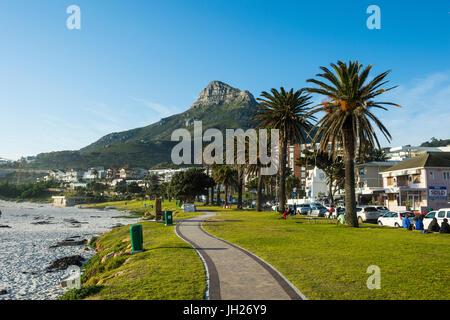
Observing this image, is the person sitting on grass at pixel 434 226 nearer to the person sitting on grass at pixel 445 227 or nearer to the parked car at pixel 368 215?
the person sitting on grass at pixel 445 227

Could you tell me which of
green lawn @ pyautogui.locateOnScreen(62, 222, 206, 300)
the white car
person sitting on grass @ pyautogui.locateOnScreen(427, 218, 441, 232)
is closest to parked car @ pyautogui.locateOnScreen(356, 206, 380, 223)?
the white car

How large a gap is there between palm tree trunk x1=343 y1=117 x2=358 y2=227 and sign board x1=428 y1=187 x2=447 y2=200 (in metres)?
26.7

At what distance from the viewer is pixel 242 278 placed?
32.4ft

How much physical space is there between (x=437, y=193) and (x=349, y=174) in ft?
91.0

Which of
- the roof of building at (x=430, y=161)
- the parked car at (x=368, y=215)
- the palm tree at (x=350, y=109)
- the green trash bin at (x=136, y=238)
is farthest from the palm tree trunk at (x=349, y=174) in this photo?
the roof of building at (x=430, y=161)

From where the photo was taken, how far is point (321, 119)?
94.3 ft

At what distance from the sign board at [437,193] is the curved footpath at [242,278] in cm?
4295

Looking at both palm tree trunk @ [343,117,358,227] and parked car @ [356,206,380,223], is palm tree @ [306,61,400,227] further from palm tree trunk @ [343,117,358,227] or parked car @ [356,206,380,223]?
parked car @ [356,206,380,223]

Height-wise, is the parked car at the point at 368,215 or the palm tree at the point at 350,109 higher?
the palm tree at the point at 350,109

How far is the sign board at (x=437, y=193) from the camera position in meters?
46.8

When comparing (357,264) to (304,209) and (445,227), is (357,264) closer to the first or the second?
(445,227)
